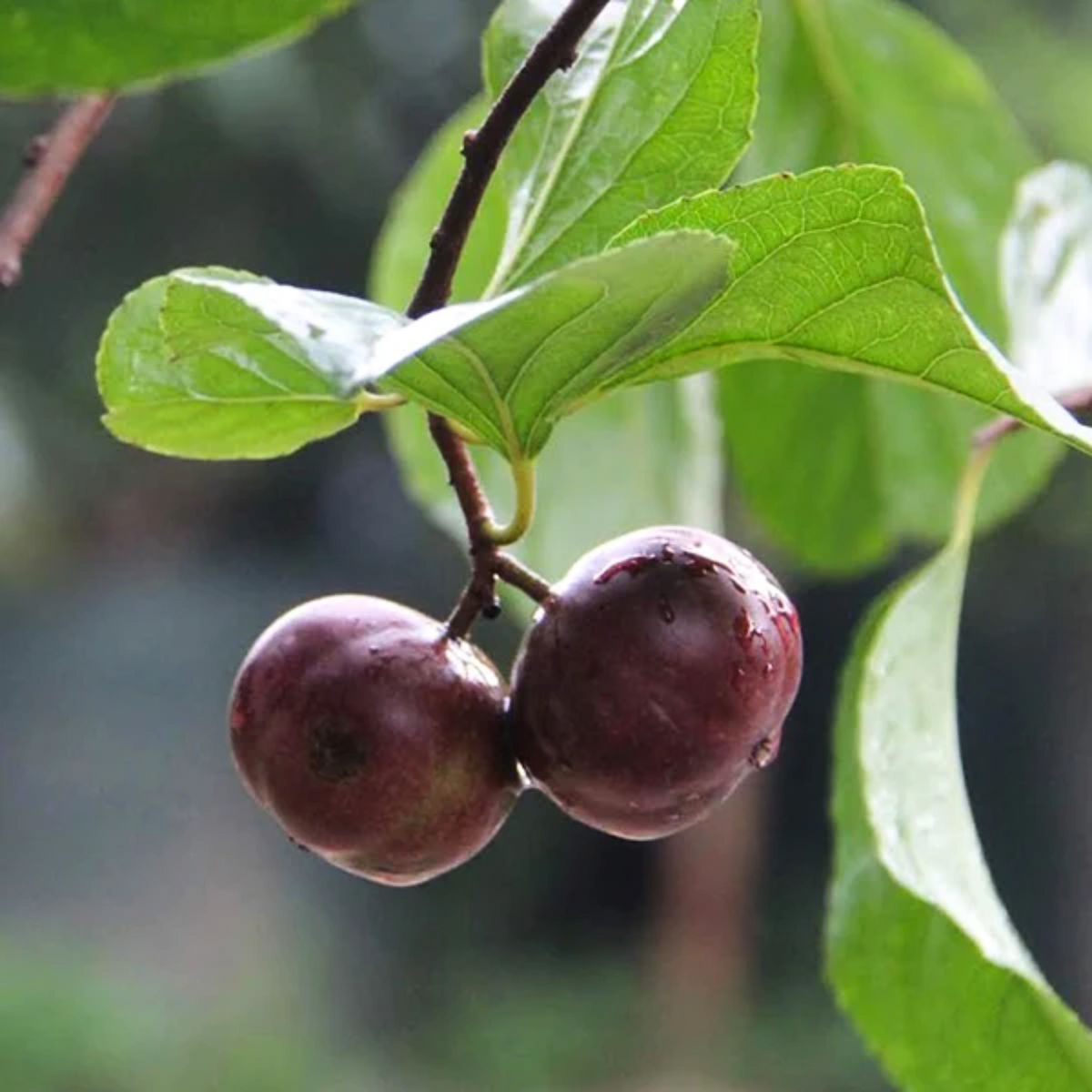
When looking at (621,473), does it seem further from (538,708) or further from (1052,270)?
(538,708)

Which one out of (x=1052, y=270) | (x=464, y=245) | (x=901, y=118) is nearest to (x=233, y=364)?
(x=464, y=245)

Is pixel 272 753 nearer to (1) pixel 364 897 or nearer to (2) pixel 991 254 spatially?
(2) pixel 991 254

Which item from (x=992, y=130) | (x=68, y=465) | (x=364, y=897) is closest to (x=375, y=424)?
(x=68, y=465)

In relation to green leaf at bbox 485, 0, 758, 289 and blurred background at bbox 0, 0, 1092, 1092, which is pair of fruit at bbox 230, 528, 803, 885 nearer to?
green leaf at bbox 485, 0, 758, 289

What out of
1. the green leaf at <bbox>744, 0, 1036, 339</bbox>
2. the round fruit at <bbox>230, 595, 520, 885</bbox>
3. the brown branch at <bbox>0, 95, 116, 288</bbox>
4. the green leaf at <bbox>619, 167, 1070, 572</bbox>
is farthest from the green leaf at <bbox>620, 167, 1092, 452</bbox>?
the green leaf at <bbox>744, 0, 1036, 339</bbox>

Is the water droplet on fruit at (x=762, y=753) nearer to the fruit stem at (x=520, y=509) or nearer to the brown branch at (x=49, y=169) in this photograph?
the fruit stem at (x=520, y=509)

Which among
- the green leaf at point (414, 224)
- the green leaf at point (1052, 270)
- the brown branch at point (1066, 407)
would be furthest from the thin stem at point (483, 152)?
the green leaf at point (414, 224)
